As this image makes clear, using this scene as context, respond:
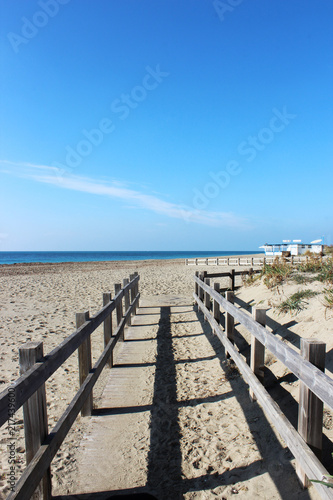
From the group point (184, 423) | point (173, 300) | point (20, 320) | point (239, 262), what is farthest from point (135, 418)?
point (239, 262)

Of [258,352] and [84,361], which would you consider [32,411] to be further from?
[258,352]

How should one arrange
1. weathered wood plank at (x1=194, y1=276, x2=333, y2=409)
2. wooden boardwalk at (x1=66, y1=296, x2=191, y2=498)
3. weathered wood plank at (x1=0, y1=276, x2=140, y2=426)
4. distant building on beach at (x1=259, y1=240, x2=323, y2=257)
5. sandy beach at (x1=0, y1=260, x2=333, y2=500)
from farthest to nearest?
distant building on beach at (x1=259, y1=240, x2=323, y2=257) < wooden boardwalk at (x1=66, y1=296, x2=191, y2=498) < sandy beach at (x1=0, y1=260, x2=333, y2=500) < weathered wood plank at (x1=194, y1=276, x2=333, y2=409) < weathered wood plank at (x1=0, y1=276, x2=140, y2=426)

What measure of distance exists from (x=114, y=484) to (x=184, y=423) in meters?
1.14

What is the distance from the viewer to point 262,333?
135 inches

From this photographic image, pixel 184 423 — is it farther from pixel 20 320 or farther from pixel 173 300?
pixel 173 300

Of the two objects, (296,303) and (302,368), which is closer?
(302,368)

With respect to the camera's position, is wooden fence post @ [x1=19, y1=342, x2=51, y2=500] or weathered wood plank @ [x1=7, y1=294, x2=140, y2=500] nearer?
weathered wood plank @ [x1=7, y1=294, x2=140, y2=500]

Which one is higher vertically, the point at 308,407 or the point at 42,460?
the point at 308,407

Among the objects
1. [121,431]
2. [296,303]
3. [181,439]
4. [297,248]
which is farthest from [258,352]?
[297,248]

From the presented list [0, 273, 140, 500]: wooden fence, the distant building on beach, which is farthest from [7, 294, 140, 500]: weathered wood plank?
the distant building on beach

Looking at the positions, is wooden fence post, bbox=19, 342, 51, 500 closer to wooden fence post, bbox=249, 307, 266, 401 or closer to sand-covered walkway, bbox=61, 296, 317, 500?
sand-covered walkway, bbox=61, 296, 317, 500

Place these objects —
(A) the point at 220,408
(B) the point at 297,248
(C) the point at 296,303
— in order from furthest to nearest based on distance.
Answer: (B) the point at 297,248 → (C) the point at 296,303 → (A) the point at 220,408

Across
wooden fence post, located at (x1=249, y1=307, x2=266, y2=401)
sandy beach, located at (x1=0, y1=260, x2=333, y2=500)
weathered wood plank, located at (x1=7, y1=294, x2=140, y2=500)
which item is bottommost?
sandy beach, located at (x1=0, y1=260, x2=333, y2=500)

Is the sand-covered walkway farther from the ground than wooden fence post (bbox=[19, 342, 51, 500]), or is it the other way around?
wooden fence post (bbox=[19, 342, 51, 500])
